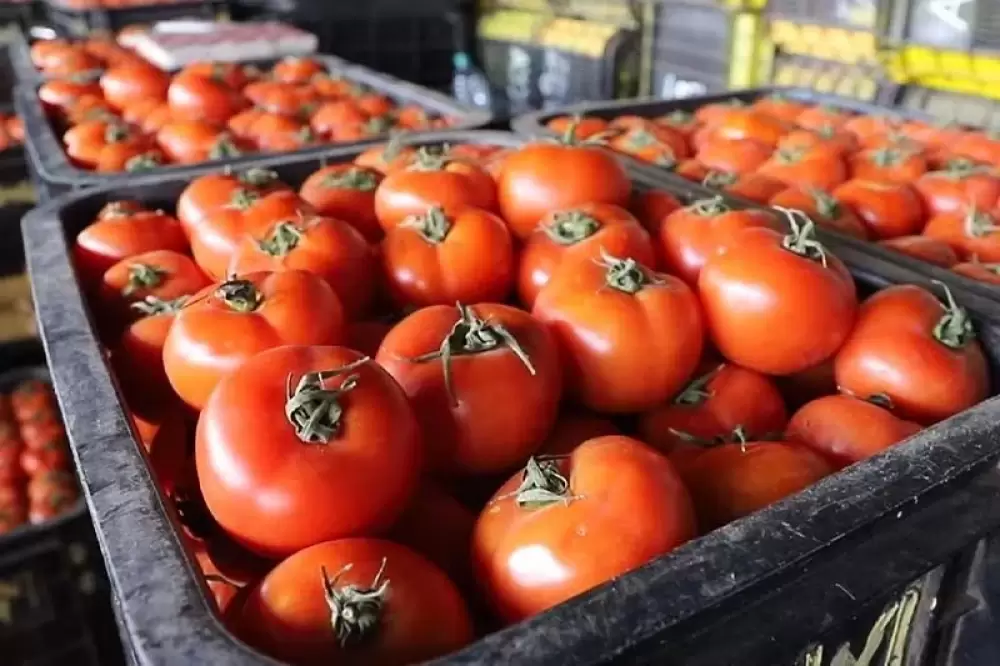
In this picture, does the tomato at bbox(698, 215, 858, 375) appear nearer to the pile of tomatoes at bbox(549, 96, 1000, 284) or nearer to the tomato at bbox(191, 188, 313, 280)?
the pile of tomatoes at bbox(549, 96, 1000, 284)

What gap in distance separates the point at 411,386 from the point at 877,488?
31cm

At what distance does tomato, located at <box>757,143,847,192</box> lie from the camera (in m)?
1.37

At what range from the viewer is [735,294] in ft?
2.49

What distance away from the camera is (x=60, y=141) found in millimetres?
1804

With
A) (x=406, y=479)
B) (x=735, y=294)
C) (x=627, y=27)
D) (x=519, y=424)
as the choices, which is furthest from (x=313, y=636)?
(x=627, y=27)

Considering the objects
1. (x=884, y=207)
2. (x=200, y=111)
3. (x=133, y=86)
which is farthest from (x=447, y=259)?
(x=133, y=86)

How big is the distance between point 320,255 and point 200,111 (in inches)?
49.9

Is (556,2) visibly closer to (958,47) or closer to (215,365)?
(958,47)

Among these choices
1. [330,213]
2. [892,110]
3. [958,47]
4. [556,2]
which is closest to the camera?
[330,213]

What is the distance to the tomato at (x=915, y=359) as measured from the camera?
2.44 ft

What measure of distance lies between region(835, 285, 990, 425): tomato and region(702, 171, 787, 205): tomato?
394 millimetres

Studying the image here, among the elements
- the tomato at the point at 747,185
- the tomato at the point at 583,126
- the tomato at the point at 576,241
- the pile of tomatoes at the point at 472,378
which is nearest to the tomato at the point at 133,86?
the tomato at the point at 583,126

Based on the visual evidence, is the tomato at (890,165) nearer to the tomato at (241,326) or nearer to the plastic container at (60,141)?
the plastic container at (60,141)

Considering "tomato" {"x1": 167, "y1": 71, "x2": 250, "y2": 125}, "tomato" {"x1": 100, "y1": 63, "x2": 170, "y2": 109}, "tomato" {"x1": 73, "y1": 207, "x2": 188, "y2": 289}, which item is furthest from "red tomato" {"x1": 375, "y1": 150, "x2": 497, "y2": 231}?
"tomato" {"x1": 100, "y1": 63, "x2": 170, "y2": 109}
